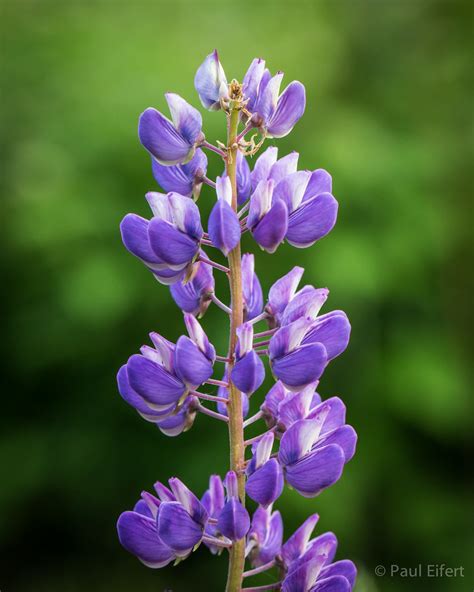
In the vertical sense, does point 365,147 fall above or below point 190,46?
below

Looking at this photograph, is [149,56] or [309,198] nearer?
[309,198]

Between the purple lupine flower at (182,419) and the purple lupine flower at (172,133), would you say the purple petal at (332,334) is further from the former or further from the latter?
the purple lupine flower at (172,133)

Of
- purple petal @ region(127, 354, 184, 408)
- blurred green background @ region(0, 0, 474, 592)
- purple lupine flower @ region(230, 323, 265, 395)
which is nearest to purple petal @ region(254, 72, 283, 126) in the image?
purple lupine flower @ region(230, 323, 265, 395)

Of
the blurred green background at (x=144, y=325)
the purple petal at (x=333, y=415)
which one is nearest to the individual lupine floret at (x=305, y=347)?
the purple petal at (x=333, y=415)

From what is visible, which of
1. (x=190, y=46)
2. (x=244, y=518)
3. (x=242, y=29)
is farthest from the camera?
(x=242, y=29)

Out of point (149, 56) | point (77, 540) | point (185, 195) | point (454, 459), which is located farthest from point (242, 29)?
point (185, 195)

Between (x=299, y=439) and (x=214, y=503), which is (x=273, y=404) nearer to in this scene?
(x=299, y=439)

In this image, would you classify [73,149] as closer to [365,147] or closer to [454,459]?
[365,147]
